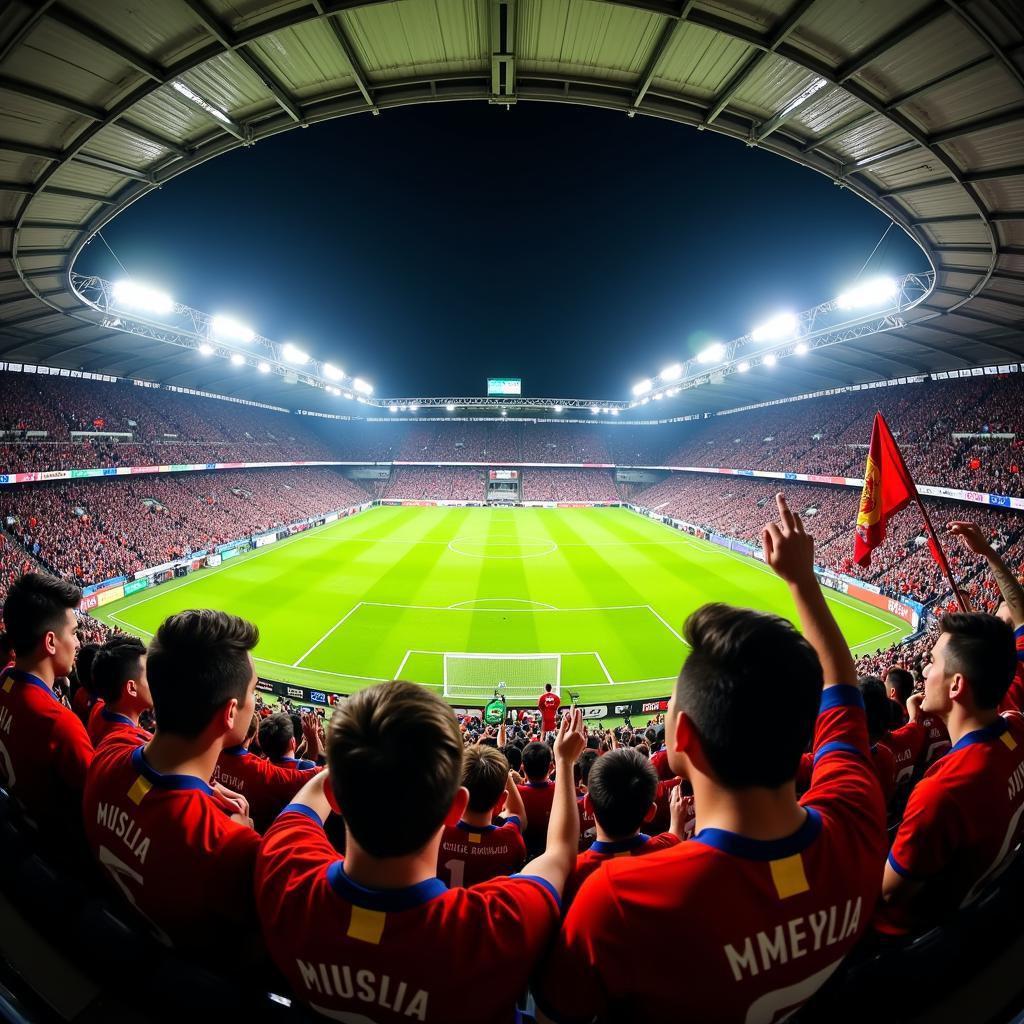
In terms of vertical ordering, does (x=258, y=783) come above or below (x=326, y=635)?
above

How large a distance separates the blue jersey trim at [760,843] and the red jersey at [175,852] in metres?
1.83

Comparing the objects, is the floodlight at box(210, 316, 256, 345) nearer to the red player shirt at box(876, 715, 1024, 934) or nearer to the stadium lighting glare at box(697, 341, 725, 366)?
the stadium lighting glare at box(697, 341, 725, 366)

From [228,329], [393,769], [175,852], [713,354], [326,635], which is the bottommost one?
[326,635]

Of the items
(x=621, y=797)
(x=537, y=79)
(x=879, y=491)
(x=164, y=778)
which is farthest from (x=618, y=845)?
(x=537, y=79)

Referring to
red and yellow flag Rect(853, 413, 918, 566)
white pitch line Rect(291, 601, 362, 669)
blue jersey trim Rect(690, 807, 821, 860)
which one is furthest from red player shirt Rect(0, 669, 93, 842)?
white pitch line Rect(291, 601, 362, 669)

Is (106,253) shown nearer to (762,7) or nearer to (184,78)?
(184,78)

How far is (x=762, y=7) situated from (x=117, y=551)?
3480 cm

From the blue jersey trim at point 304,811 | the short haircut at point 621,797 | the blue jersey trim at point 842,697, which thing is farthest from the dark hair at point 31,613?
the blue jersey trim at point 842,697

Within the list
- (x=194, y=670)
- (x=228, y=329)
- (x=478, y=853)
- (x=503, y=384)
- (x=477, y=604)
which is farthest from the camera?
(x=503, y=384)

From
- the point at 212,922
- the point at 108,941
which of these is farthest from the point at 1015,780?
the point at 108,941

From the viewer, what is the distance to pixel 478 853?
3.41 metres

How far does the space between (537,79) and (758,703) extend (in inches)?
499

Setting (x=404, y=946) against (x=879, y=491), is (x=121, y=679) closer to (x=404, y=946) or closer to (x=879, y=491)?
(x=404, y=946)

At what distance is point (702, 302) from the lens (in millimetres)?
47125
